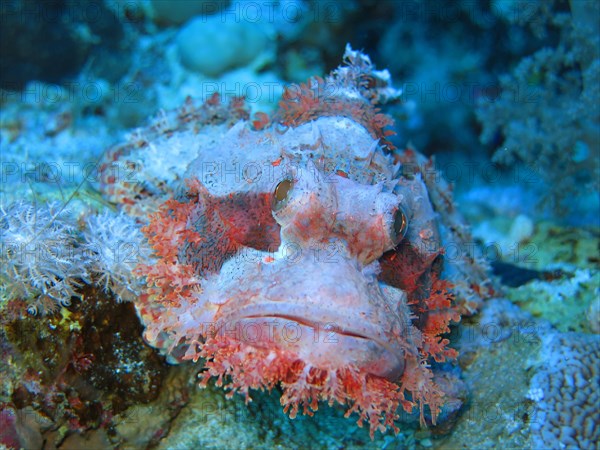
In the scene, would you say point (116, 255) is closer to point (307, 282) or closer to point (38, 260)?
point (38, 260)

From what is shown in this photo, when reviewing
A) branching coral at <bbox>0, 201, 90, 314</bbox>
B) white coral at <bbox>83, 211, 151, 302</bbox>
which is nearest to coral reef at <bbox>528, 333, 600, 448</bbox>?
white coral at <bbox>83, 211, 151, 302</bbox>

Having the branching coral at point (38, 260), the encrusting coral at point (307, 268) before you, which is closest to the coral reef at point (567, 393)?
the encrusting coral at point (307, 268)

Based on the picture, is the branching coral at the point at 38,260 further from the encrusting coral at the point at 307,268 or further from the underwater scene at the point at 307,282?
the encrusting coral at the point at 307,268

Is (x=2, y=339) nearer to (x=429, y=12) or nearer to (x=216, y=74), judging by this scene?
(x=216, y=74)

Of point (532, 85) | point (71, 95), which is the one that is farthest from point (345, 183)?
point (71, 95)

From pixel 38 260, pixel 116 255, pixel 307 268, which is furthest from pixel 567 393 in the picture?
pixel 38 260

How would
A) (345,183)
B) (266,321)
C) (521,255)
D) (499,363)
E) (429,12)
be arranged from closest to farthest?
(266,321), (345,183), (499,363), (521,255), (429,12)
